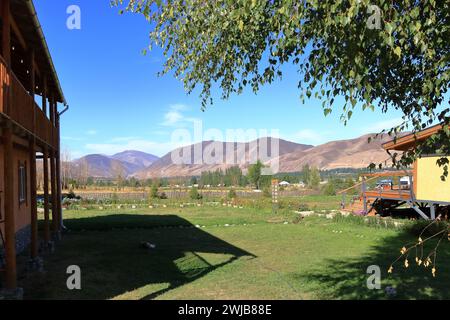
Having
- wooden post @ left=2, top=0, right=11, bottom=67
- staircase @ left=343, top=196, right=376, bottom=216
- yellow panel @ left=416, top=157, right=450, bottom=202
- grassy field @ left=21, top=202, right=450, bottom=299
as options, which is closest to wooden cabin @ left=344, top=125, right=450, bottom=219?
yellow panel @ left=416, top=157, right=450, bottom=202

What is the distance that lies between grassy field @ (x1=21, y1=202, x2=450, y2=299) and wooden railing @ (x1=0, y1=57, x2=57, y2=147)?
114 inches

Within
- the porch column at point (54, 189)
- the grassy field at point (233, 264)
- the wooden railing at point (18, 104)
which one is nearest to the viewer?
the wooden railing at point (18, 104)

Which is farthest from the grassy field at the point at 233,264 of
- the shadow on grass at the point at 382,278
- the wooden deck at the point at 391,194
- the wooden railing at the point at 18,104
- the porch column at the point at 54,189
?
the wooden railing at the point at 18,104

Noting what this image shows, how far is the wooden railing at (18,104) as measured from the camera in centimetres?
587

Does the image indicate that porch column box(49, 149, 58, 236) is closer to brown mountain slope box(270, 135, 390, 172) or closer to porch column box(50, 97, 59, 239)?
porch column box(50, 97, 59, 239)

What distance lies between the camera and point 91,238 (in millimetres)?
12828

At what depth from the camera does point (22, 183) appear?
526 inches

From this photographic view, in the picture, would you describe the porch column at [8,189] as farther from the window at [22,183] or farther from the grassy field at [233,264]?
the window at [22,183]

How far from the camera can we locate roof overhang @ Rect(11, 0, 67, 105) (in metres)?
6.68

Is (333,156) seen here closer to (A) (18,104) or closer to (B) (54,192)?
(B) (54,192)

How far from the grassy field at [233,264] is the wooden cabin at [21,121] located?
935mm

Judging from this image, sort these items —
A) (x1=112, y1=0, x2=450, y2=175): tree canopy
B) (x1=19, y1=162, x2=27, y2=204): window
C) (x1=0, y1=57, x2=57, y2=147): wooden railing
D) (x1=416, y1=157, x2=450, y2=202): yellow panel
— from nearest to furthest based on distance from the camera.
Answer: (x1=112, y1=0, x2=450, y2=175): tree canopy < (x1=0, y1=57, x2=57, y2=147): wooden railing < (x1=19, y1=162, x2=27, y2=204): window < (x1=416, y1=157, x2=450, y2=202): yellow panel
